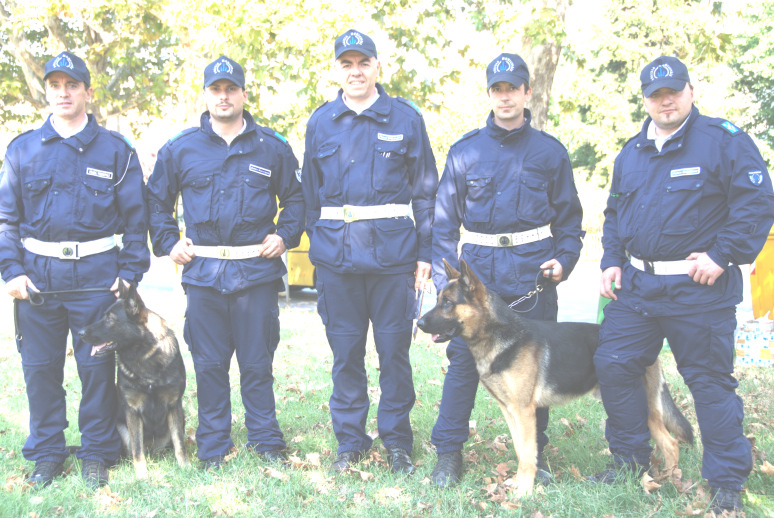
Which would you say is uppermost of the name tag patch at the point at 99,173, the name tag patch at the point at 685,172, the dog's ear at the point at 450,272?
the name tag patch at the point at 685,172

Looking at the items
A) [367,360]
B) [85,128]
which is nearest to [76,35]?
[367,360]

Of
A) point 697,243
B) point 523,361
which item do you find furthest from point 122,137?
point 697,243

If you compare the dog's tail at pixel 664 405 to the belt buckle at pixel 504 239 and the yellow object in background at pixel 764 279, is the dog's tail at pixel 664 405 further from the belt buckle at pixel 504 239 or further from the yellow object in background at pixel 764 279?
the yellow object in background at pixel 764 279

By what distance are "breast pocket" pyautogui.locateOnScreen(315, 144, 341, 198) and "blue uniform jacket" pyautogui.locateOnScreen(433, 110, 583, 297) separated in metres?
0.64

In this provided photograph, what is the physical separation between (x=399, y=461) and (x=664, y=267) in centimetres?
199

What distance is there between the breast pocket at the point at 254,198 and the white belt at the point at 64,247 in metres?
0.89

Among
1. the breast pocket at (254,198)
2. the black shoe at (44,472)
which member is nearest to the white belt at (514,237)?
the breast pocket at (254,198)

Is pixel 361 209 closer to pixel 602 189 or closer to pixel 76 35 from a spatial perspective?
pixel 76 35

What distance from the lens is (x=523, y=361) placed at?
3.87 meters

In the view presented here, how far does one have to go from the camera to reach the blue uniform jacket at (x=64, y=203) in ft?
13.4

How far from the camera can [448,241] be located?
13.6 feet

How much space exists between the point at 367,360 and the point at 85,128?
427 cm

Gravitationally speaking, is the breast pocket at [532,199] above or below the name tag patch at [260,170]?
below

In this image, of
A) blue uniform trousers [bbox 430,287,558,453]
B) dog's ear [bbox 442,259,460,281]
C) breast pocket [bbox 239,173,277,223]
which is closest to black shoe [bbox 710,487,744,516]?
blue uniform trousers [bbox 430,287,558,453]
